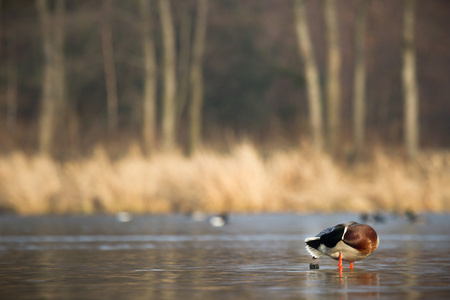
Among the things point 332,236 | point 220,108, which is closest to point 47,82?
point 220,108

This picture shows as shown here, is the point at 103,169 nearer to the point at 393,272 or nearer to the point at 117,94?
the point at 393,272

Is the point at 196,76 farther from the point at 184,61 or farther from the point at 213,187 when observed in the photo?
the point at 213,187

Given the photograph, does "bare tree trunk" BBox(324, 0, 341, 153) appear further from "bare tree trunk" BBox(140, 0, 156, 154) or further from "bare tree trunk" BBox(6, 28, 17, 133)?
"bare tree trunk" BBox(6, 28, 17, 133)

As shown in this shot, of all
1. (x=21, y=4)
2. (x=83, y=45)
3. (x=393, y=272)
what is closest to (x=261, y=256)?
(x=393, y=272)

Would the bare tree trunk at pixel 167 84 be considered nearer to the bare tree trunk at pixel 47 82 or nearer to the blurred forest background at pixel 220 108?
the blurred forest background at pixel 220 108

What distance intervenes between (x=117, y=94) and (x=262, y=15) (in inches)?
376

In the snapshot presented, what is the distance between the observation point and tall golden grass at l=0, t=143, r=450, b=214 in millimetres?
23141

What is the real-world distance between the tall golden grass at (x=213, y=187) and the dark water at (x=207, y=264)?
14.4 feet

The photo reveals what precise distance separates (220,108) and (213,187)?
98.3ft

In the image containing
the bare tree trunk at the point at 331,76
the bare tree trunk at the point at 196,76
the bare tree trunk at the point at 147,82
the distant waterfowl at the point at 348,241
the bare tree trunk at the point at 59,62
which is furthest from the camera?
the bare tree trunk at the point at 196,76

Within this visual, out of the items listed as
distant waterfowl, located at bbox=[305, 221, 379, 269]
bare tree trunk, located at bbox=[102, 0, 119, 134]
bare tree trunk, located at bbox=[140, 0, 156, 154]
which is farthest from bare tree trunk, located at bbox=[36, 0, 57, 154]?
distant waterfowl, located at bbox=[305, 221, 379, 269]

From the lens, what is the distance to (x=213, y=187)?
2325 centimetres

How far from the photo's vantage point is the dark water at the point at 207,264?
319 inches

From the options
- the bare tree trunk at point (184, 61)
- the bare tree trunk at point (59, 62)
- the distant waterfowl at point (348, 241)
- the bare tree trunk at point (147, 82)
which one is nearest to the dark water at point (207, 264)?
the distant waterfowl at point (348, 241)
